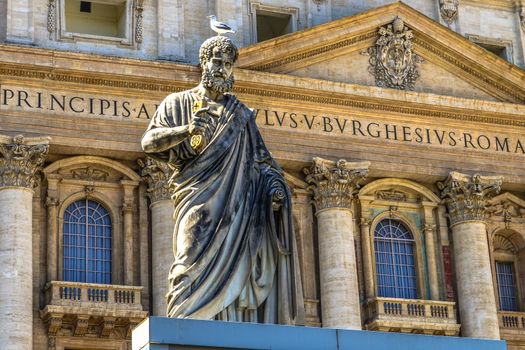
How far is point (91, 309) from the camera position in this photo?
2697 centimetres

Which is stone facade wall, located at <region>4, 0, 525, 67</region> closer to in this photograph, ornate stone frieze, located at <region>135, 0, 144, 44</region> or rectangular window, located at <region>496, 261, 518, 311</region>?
ornate stone frieze, located at <region>135, 0, 144, 44</region>

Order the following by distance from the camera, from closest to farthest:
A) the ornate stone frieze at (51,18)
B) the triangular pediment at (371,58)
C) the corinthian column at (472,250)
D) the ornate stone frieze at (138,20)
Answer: the ornate stone frieze at (51,18) < the ornate stone frieze at (138,20) < the corinthian column at (472,250) < the triangular pediment at (371,58)

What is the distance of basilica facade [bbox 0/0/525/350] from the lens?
27.5 m

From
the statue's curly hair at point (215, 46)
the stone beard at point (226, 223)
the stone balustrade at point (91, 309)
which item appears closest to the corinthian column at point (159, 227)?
the stone balustrade at point (91, 309)

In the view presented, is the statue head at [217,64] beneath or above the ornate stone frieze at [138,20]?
beneath

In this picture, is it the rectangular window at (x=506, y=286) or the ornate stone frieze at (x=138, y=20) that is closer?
the ornate stone frieze at (x=138, y=20)

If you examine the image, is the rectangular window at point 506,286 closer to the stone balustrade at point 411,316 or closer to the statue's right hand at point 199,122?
the stone balustrade at point 411,316

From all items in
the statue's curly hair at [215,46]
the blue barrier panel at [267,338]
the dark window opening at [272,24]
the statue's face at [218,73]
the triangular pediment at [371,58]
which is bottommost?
the blue barrier panel at [267,338]

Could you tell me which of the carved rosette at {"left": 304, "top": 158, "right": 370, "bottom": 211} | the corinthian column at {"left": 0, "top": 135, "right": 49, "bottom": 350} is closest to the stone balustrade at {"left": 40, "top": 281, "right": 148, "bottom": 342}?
the corinthian column at {"left": 0, "top": 135, "right": 49, "bottom": 350}

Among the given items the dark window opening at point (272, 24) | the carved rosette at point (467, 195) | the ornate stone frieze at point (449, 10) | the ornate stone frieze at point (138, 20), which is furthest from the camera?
the ornate stone frieze at point (449, 10)

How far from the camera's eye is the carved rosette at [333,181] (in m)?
29.5

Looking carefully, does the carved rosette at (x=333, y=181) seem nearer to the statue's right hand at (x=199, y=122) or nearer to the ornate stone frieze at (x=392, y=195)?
the ornate stone frieze at (x=392, y=195)

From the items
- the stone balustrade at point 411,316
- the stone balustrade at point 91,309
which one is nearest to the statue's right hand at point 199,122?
the stone balustrade at point 91,309

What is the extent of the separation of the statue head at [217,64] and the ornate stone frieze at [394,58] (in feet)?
69.5
